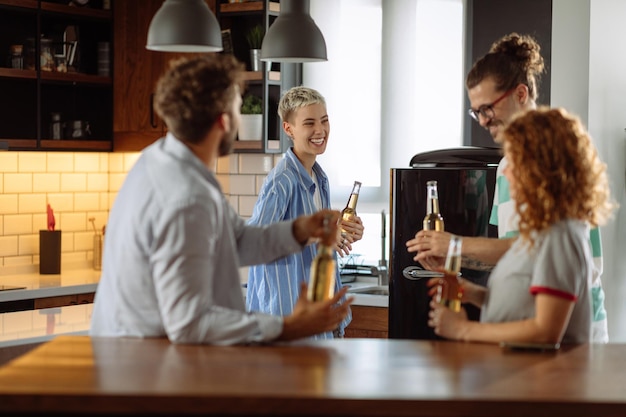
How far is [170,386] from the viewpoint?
1.88 metres

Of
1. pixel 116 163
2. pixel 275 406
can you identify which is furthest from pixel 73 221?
pixel 275 406

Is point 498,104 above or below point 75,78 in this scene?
below

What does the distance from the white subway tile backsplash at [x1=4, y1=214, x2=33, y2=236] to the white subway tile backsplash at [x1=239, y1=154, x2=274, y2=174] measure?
143cm

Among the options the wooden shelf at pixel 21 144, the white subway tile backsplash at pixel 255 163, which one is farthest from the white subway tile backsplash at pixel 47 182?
the white subway tile backsplash at pixel 255 163

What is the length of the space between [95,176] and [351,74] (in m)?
1.92

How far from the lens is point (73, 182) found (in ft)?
20.8

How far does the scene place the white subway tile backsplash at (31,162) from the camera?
5.98 meters

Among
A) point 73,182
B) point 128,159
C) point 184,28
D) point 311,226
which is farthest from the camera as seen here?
point 128,159

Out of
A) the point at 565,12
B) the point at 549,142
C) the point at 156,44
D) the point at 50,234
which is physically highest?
Answer: the point at 565,12

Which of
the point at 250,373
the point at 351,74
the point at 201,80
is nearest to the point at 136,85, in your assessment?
the point at 351,74

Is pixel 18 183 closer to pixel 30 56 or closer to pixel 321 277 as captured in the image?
pixel 30 56

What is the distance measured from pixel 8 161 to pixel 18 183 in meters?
0.16

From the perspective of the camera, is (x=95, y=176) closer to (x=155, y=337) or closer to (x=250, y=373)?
(x=155, y=337)

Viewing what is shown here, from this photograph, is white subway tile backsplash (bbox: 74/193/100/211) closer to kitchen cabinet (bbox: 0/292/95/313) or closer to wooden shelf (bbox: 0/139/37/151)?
wooden shelf (bbox: 0/139/37/151)
